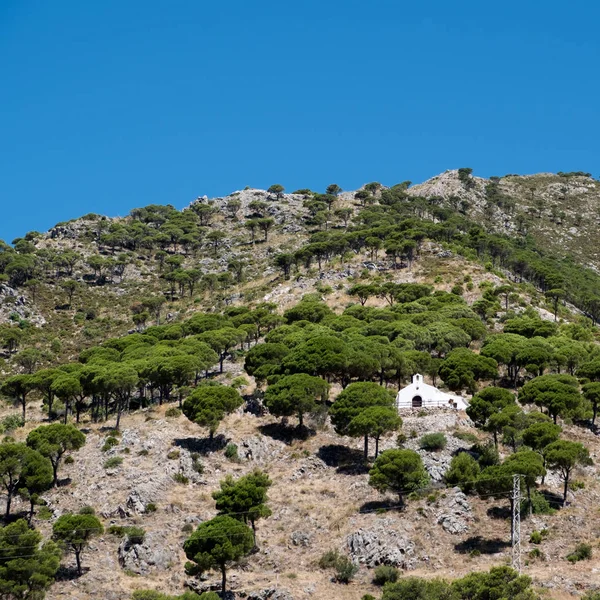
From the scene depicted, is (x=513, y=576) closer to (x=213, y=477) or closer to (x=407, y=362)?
(x=213, y=477)

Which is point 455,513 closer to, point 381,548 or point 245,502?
point 381,548

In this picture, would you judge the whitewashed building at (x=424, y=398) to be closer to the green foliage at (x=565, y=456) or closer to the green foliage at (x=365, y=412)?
the green foliage at (x=365, y=412)

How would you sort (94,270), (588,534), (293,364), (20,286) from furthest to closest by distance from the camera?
1. (94,270)
2. (20,286)
3. (293,364)
4. (588,534)

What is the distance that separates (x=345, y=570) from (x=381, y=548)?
3631 millimetres

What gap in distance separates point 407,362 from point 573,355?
67.5 feet

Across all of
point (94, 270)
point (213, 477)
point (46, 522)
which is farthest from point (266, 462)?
point (94, 270)

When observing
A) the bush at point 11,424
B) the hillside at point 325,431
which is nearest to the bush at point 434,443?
the hillside at point 325,431

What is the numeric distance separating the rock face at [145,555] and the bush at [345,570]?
40.0ft

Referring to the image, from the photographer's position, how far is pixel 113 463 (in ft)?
206

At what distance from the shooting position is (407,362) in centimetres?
8294

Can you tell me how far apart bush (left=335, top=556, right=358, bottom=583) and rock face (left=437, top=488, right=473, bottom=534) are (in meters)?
8.32

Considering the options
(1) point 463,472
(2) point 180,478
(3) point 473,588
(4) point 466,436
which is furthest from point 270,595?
(4) point 466,436

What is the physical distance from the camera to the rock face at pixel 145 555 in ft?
168

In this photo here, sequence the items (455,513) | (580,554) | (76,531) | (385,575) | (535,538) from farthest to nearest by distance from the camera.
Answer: (455,513), (535,538), (76,531), (385,575), (580,554)
